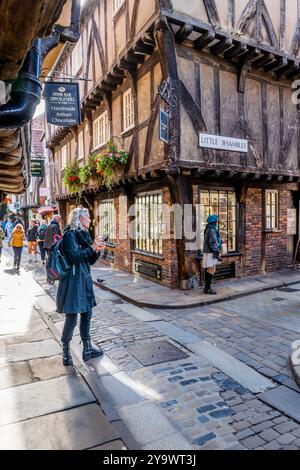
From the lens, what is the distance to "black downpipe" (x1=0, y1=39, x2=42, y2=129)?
3160mm

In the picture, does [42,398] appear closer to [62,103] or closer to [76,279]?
[76,279]

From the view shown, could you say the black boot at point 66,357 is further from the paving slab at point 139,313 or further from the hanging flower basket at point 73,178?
the hanging flower basket at point 73,178

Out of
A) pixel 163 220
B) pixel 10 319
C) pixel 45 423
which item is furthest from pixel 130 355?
pixel 163 220

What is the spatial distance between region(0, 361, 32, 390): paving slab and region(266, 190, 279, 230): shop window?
8545mm

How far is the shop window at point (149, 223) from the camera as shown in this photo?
9.20 metres

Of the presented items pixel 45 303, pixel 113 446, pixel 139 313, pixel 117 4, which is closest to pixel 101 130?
pixel 117 4

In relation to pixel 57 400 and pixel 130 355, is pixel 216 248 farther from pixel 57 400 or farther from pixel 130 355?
pixel 57 400

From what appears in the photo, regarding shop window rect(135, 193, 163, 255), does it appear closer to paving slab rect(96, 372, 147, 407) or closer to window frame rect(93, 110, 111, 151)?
window frame rect(93, 110, 111, 151)

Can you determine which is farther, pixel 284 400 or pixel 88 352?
pixel 88 352

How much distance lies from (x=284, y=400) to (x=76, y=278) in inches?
108

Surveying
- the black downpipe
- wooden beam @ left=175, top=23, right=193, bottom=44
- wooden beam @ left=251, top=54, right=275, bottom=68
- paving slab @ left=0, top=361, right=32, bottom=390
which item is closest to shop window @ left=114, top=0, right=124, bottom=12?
wooden beam @ left=175, top=23, right=193, bottom=44

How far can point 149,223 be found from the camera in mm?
9703

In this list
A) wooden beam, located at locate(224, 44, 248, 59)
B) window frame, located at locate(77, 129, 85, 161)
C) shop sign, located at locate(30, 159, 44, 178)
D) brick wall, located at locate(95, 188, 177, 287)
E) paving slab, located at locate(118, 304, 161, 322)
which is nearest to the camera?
paving slab, located at locate(118, 304, 161, 322)

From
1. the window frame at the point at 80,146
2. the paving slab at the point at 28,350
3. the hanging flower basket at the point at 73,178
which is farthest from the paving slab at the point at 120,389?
the window frame at the point at 80,146
